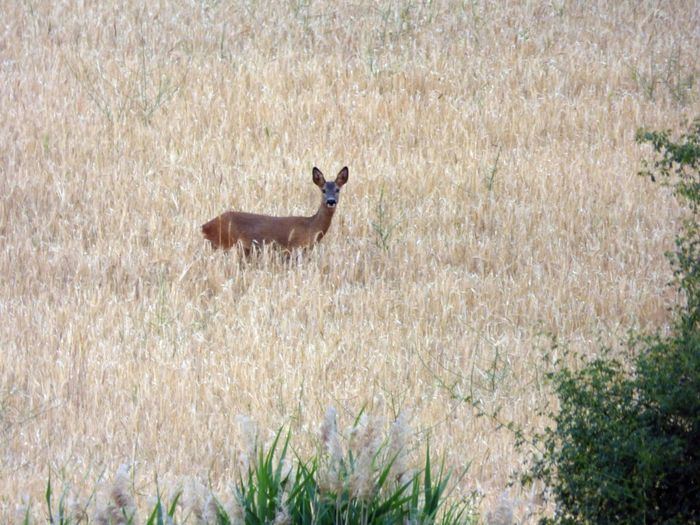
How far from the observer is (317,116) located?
1338 cm

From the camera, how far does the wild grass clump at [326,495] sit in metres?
3.80

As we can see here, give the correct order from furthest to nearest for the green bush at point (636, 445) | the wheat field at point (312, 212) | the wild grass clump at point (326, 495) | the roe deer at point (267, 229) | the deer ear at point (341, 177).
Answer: the deer ear at point (341, 177)
the roe deer at point (267, 229)
the wheat field at point (312, 212)
the green bush at point (636, 445)
the wild grass clump at point (326, 495)

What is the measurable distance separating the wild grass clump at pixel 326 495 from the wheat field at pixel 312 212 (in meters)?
0.90

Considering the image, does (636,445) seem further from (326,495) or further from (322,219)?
(322,219)

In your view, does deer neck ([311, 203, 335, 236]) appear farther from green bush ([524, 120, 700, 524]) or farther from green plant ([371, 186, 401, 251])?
green bush ([524, 120, 700, 524])

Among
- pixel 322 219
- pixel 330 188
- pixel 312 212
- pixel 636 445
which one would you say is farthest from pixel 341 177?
pixel 636 445

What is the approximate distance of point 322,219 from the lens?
9.99 m

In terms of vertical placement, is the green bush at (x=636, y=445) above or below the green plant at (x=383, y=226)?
below

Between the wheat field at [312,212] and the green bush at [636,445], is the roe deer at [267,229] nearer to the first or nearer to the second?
the wheat field at [312,212]

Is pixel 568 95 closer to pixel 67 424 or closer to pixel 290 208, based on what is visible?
pixel 290 208

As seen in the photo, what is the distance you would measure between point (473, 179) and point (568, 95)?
3329 mm

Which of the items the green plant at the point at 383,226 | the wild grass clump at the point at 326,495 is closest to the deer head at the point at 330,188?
the green plant at the point at 383,226

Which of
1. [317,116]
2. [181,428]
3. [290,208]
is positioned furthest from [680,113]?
[181,428]

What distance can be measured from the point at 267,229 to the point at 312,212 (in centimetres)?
161
